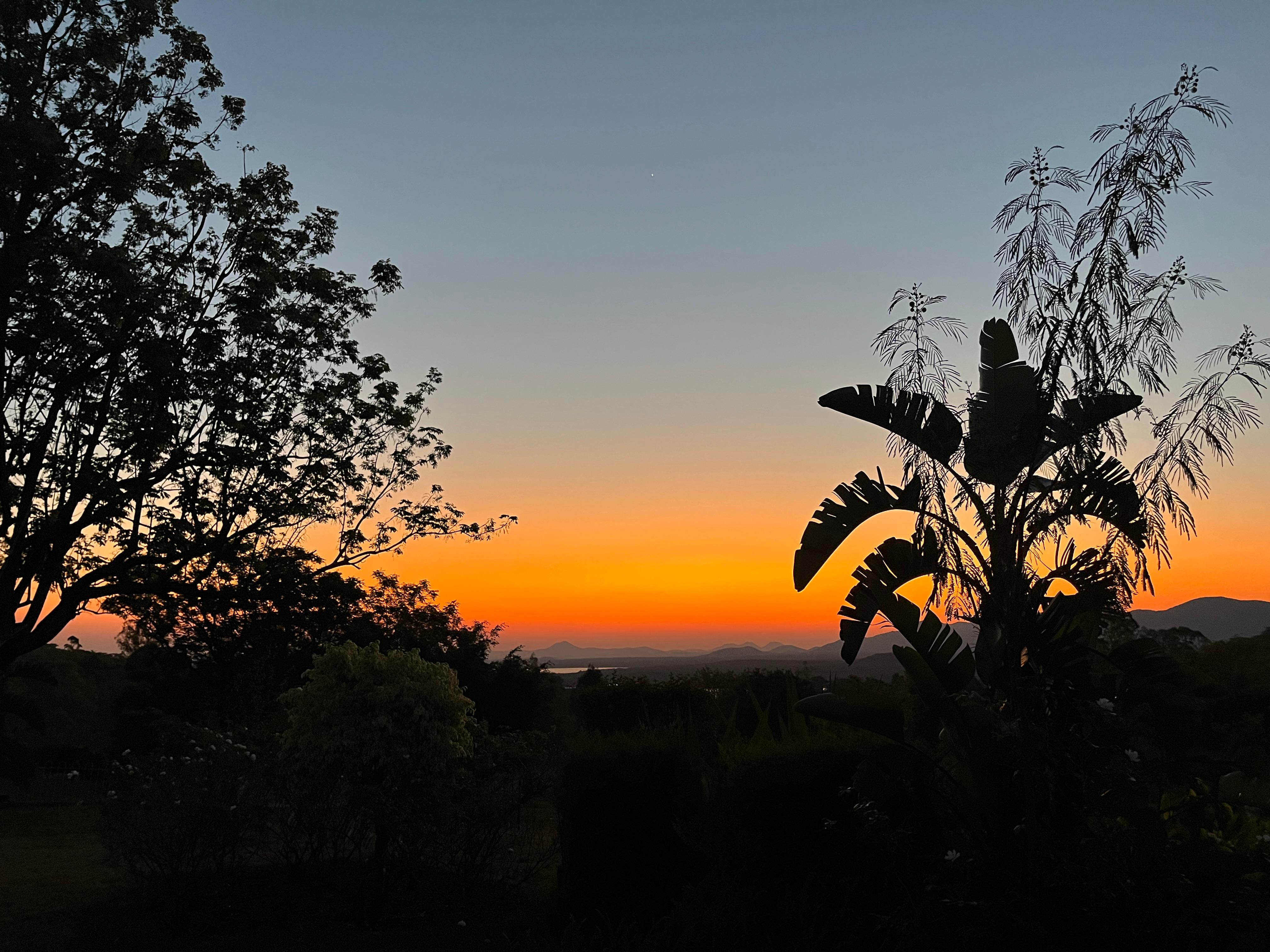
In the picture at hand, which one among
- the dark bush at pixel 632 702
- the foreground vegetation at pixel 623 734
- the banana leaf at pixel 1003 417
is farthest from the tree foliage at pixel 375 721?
the dark bush at pixel 632 702

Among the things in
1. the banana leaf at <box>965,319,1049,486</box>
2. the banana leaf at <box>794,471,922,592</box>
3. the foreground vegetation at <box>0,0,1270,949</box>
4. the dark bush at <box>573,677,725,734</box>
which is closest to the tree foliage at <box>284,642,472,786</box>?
the foreground vegetation at <box>0,0,1270,949</box>

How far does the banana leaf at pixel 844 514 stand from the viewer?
766cm

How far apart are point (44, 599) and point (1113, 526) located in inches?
560

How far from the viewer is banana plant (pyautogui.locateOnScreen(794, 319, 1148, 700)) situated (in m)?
7.11

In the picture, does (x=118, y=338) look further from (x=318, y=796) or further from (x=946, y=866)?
(x=946, y=866)

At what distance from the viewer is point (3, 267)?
455 inches

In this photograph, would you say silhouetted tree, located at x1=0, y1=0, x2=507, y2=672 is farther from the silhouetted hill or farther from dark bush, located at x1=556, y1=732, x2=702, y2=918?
the silhouetted hill

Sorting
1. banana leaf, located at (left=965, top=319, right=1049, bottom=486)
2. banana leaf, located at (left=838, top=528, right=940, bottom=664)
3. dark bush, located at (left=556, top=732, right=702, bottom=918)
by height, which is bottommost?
dark bush, located at (left=556, top=732, right=702, bottom=918)

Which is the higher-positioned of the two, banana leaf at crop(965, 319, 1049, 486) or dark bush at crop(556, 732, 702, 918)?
banana leaf at crop(965, 319, 1049, 486)

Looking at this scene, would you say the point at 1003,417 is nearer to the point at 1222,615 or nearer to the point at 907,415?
the point at 907,415

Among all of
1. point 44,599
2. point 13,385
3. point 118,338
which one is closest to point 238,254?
point 118,338

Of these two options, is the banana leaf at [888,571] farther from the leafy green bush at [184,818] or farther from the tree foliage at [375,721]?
the leafy green bush at [184,818]

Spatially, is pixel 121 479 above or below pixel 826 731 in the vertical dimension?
above

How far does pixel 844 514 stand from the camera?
7.75 m
